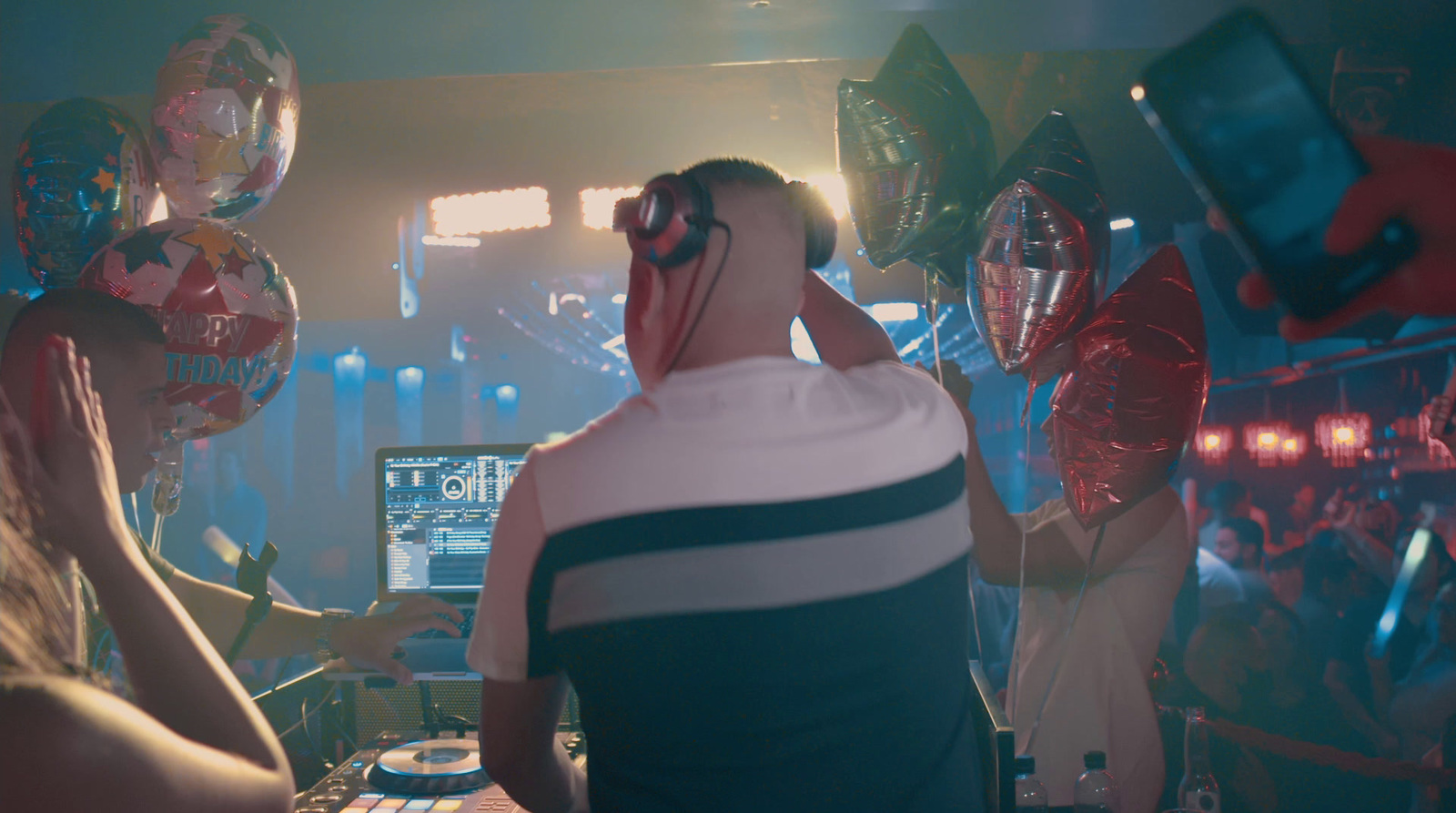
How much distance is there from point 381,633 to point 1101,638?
1.52 meters

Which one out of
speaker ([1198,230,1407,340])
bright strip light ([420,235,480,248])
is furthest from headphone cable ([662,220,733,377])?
bright strip light ([420,235,480,248])

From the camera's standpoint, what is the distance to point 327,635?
5.91 feet

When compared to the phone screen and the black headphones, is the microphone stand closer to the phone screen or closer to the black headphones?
the black headphones

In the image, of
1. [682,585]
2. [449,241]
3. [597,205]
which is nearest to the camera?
[682,585]

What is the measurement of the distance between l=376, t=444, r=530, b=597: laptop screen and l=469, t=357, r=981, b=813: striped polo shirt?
127 cm

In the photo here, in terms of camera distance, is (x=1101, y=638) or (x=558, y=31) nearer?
(x=1101, y=638)

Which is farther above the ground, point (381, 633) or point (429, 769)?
point (381, 633)

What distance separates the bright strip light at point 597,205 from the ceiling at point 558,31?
154 centimetres

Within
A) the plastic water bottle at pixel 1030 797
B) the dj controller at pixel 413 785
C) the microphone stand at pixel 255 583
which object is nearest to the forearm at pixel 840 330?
the plastic water bottle at pixel 1030 797

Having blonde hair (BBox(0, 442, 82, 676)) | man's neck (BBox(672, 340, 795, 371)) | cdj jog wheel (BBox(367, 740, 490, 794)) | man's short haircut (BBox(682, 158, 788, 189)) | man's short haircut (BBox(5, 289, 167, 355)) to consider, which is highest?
man's short haircut (BBox(682, 158, 788, 189))

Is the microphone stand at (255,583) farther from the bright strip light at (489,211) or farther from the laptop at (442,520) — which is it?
the bright strip light at (489,211)

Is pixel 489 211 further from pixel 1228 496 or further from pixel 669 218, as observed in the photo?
pixel 1228 496

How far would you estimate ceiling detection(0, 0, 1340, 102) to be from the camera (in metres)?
2.24

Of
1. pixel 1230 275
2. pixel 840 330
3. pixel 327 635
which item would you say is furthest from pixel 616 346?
pixel 840 330
